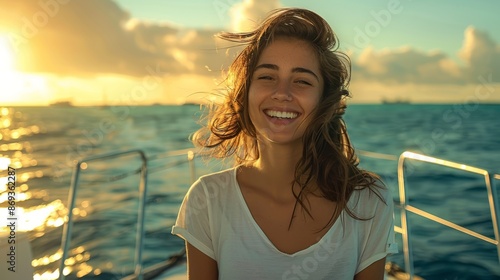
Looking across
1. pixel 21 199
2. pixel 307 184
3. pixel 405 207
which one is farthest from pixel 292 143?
pixel 21 199

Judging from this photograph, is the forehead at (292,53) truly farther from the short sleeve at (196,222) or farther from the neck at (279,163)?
the short sleeve at (196,222)

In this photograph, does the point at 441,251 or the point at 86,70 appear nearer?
the point at 441,251

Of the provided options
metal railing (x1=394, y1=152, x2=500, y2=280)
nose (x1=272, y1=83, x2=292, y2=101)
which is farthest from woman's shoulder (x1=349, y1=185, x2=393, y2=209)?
metal railing (x1=394, y1=152, x2=500, y2=280)

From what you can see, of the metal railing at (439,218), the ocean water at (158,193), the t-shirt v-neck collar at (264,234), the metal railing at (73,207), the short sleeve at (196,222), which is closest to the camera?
the t-shirt v-neck collar at (264,234)

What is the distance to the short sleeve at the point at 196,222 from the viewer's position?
1.99 metres

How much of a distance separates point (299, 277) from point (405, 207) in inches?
53.0

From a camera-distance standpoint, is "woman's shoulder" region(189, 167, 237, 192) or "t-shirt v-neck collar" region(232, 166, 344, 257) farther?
"woman's shoulder" region(189, 167, 237, 192)

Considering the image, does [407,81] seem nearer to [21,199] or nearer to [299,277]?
[21,199]

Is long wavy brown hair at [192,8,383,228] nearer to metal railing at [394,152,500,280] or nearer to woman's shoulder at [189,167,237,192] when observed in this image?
woman's shoulder at [189,167,237,192]

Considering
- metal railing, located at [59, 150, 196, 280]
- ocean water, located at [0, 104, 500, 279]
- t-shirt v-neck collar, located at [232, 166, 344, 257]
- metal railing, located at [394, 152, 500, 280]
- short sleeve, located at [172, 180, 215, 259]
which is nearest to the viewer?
t-shirt v-neck collar, located at [232, 166, 344, 257]

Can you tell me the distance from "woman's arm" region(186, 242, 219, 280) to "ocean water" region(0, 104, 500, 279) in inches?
17.2

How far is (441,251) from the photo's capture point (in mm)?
8328

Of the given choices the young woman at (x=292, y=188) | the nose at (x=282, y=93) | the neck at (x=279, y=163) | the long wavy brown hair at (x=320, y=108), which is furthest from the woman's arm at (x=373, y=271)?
the nose at (x=282, y=93)

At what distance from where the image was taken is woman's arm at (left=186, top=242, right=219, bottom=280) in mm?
1996
